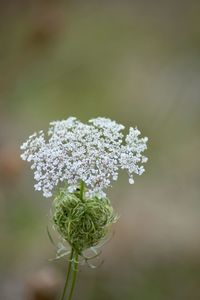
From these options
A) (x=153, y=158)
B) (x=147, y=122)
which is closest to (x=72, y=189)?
(x=153, y=158)

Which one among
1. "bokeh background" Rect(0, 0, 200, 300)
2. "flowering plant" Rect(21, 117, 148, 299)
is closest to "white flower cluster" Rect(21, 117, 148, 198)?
"flowering plant" Rect(21, 117, 148, 299)

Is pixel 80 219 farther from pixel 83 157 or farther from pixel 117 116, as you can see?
pixel 117 116

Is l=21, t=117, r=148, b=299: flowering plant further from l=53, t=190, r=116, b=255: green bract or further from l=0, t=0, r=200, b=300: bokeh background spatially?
l=0, t=0, r=200, b=300: bokeh background

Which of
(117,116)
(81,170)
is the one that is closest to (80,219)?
(81,170)

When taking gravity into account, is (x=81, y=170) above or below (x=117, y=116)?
below

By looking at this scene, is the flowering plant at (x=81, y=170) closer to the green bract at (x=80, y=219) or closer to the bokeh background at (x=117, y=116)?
the green bract at (x=80, y=219)

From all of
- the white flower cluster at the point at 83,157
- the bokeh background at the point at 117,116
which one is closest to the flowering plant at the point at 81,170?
the white flower cluster at the point at 83,157

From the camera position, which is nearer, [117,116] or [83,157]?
[83,157]
